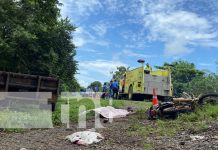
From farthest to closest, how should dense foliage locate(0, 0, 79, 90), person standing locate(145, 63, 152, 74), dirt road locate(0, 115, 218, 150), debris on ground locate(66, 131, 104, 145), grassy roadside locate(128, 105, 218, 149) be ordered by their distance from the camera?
1. person standing locate(145, 63, 152, 74)
2. dense foliage locate(0, 0, 79, 90)
3. grassy roadside locate(128, 105, 218, 149)
4. debris on ground locate(66, 131, 104, 145)
5. dirt road locate(0, 115, 218, 150)

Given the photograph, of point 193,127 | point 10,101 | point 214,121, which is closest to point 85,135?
point 193,127

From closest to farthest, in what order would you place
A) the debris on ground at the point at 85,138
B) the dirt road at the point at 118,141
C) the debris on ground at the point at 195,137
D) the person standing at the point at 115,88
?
the dirt road at the point at 118,141 < the debris on ground at the point at 195,137 < the debris on ground at the point at 85,138 < the person standing at the point at 115,88

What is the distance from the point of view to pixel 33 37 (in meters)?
→ 23.8

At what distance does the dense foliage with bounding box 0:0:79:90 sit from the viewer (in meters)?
24.4

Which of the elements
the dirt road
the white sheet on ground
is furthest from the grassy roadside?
the white sheet on ground

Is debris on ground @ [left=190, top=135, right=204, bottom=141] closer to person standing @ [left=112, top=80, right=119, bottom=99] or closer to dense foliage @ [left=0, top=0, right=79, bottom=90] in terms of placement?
dense foliage @ [left=0, top=0, right=79, bottom=90]

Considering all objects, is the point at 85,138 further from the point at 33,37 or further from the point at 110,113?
the point at 33,37

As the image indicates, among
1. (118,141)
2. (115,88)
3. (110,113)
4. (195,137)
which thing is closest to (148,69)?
(115,88)

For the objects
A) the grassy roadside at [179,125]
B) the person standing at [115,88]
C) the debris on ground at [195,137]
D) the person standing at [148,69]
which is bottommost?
the debris on ground at [195,137]

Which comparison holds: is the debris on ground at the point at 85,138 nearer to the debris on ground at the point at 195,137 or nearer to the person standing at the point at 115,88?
the debris on ground at the point at 195,137

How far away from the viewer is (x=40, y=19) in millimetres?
27844

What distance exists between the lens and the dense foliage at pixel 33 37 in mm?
24422

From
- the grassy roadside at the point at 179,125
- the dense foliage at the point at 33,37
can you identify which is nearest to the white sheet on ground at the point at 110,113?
the grassy roadside at the point at 179,125

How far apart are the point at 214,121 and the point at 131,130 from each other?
2279 millimetres
